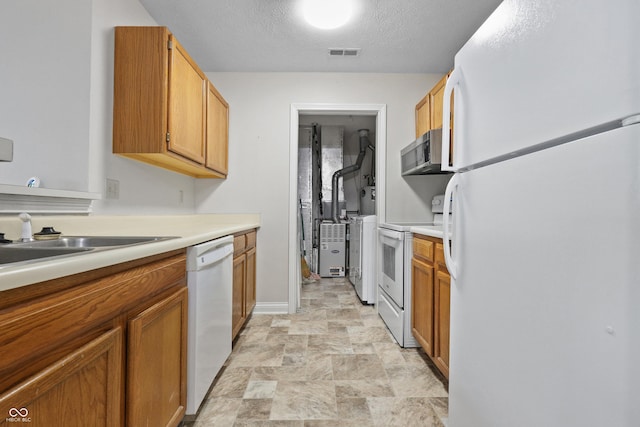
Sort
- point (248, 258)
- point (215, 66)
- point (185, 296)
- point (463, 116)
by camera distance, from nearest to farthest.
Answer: point (463, 116)
point (185, 296)
point (248, 258)
point (215, 66)

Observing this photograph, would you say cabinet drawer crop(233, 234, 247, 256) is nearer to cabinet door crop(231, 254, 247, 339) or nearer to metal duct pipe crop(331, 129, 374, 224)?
cabinet door crop(231, 254, 247, 339)

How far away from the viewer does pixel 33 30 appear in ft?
4.76

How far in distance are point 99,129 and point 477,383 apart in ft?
6.78

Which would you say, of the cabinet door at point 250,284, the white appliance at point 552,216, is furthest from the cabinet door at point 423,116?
the cabinet door at point 250,284

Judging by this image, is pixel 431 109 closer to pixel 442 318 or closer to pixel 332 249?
pixel 442 318

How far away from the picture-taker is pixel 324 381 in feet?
5.66

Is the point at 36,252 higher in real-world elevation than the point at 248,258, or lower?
higher

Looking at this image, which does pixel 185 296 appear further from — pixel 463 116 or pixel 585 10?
pixel 585 10

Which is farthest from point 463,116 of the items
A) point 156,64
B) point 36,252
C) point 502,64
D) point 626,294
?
point 156,64

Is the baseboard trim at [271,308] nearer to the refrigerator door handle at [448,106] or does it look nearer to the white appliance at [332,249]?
the white appliance at [332,249]

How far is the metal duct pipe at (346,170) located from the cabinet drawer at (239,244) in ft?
7.94

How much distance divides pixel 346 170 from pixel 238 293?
3116 mm

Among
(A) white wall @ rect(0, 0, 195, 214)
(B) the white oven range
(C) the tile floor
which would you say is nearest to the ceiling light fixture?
(A) white wall @ rect(0, 0, 195, 214)

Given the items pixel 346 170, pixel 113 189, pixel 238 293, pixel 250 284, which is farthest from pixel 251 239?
pixel 346 170
